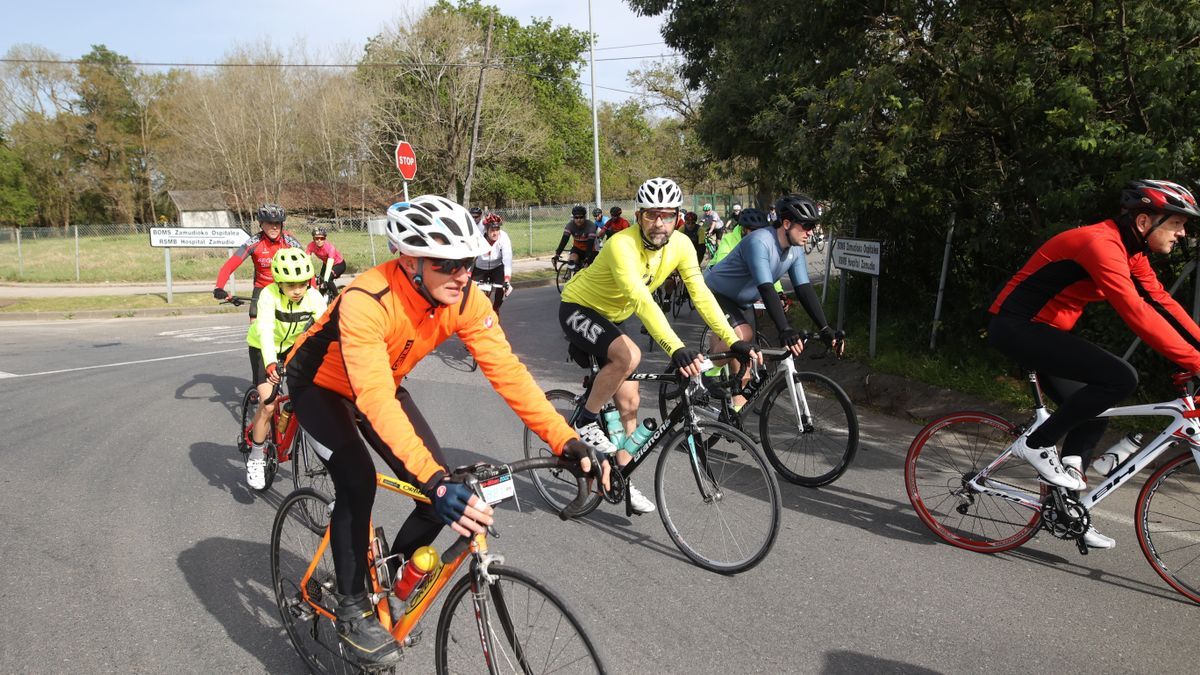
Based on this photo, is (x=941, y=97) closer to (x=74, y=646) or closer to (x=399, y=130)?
(x=74, y=646)

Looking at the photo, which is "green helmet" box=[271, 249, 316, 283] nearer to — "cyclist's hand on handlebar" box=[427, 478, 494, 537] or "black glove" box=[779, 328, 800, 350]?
"black glove" box=[779, 328, 800, 350]

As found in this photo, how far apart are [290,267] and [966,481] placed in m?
4.85

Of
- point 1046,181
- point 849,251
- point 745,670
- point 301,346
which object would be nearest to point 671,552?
point 745,670

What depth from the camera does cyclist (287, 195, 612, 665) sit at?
108 inches

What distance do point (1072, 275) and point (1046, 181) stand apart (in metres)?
3.11

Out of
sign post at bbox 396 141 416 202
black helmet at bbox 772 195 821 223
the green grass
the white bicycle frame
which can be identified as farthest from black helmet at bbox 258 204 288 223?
the green grass

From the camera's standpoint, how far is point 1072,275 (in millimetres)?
4027

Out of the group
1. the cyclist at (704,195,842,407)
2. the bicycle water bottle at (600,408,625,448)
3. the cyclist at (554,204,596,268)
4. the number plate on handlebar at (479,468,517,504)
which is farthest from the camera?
the cyclist at (554,204,596,268)

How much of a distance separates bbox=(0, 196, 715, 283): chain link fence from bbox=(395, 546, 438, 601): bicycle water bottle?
18.1m

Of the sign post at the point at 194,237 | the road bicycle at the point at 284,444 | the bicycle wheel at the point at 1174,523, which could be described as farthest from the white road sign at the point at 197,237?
the bicycle wheel at the point at 1174,523

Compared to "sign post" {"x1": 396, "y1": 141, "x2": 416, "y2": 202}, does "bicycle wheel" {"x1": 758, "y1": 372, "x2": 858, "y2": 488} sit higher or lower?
lower

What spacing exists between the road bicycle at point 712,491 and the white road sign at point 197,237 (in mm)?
16572

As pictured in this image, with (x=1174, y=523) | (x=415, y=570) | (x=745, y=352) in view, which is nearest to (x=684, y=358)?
(x=745, y=352)

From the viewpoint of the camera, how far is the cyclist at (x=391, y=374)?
274cm
